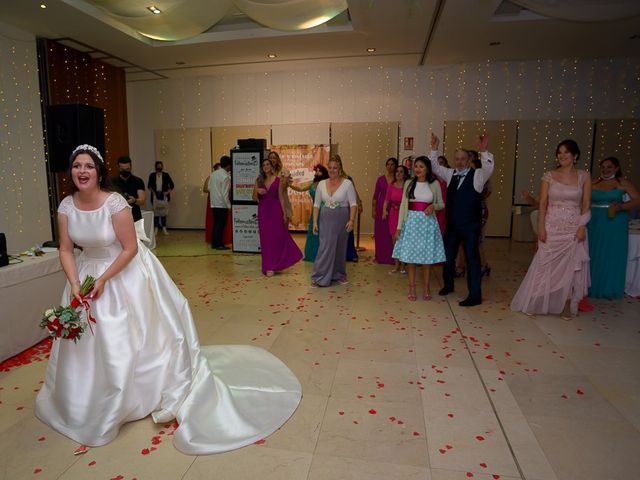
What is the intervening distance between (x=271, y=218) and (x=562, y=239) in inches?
139

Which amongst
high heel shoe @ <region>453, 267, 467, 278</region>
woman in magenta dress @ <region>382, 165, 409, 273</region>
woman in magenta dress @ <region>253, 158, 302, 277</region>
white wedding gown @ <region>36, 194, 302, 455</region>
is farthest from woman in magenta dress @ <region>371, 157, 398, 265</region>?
white wedding gown @ <region>36, 194, 302, 455</region>

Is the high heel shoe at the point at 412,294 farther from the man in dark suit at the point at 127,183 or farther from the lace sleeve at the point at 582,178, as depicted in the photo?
the man in dark suit at the point at 127,183

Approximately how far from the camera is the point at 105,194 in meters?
2.53

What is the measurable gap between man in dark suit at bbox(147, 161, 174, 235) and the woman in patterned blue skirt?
22.7ft

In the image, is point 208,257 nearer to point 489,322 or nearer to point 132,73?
point 489,322

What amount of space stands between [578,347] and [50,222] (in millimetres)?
7937

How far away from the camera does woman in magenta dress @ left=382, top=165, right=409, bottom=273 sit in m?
6.01

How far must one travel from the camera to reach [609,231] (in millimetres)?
4918

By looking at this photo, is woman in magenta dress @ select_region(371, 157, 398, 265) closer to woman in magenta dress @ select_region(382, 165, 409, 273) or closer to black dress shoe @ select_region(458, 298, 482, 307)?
woman in magenta dress @ select_region(382, 165, 409, 273)

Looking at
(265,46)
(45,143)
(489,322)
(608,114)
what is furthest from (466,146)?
(45,143)

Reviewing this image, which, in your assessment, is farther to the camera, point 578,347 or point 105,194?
point 578,347

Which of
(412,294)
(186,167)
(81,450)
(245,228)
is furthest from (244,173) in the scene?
(81,450)

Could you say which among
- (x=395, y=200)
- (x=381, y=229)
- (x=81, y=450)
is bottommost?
(x=81, y=450)

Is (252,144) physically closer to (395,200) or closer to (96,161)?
(395,200)
